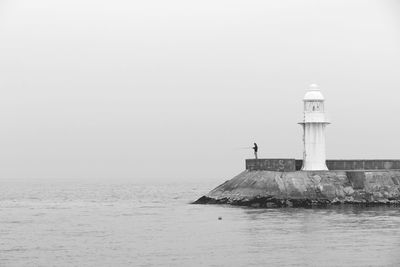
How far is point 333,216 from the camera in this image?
45531mm

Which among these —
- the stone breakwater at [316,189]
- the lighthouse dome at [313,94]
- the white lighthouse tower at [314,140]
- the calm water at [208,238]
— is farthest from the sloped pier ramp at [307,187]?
the lighthouse dome at [313,94]

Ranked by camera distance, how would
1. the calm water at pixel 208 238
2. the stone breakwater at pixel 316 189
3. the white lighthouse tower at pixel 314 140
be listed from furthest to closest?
the white lighthouse tower at pixel 314 140 < the stone breakwater at pixel 316 189 < the calm water at pixel 208 238

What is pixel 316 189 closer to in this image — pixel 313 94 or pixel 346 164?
pixel 346 164

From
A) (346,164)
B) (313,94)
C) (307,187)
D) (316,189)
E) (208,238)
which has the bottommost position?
(208,238)

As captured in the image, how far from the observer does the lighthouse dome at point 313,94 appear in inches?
2196

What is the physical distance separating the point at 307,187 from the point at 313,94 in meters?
7.18

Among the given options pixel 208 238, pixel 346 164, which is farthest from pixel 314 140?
pixel 208 238

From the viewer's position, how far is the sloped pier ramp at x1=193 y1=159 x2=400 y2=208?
52.2 metres

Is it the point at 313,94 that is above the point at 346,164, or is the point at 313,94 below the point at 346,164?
above

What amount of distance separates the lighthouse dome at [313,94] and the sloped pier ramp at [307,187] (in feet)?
15.4

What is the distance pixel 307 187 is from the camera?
5262cm

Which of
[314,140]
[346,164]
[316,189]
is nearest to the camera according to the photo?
[316,189]

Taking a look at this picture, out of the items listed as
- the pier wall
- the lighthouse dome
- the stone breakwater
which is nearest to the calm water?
the stone breakwater

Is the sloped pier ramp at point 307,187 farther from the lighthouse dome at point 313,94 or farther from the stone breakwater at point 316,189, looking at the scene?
the lighthouse dome at point 313,94
